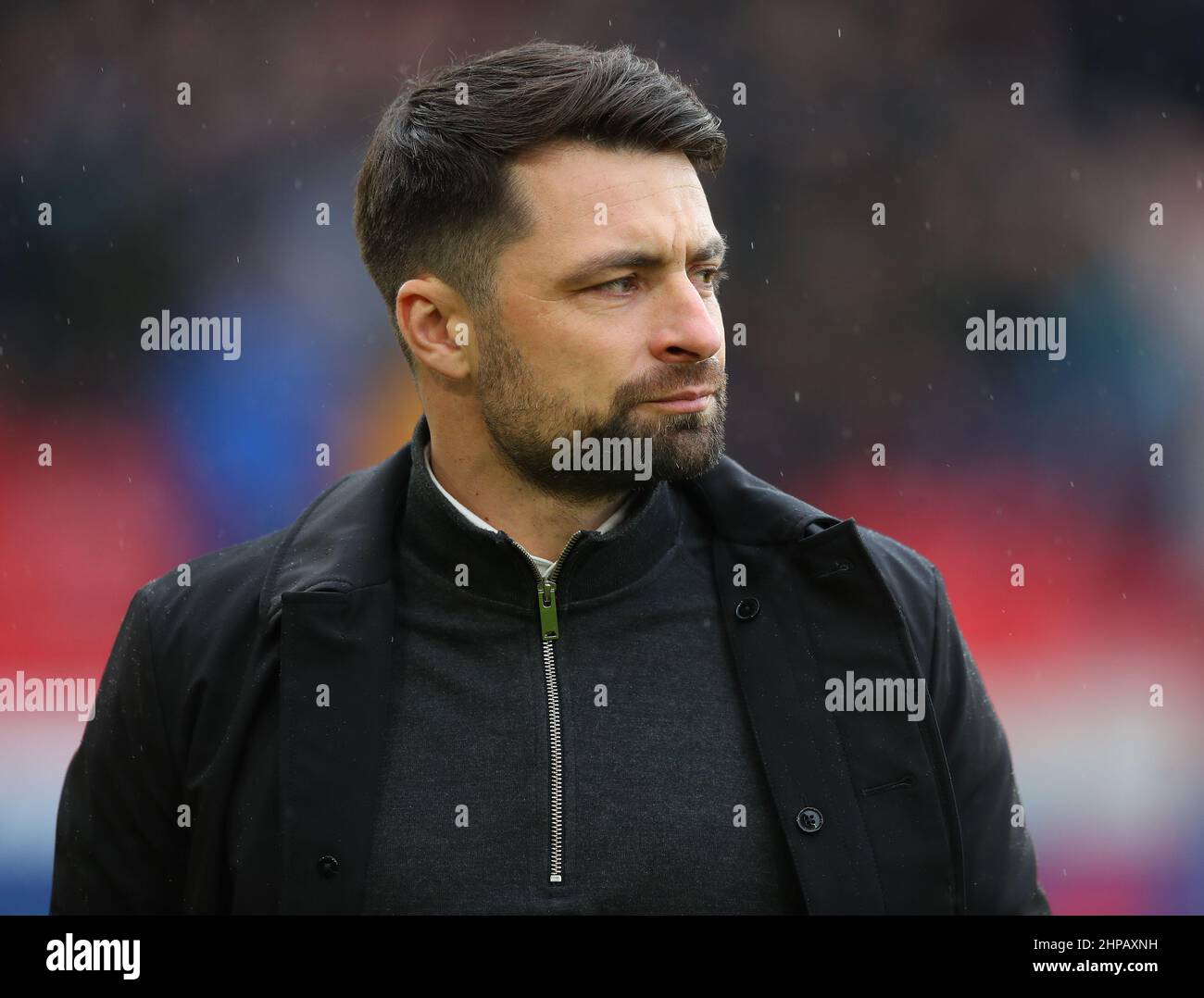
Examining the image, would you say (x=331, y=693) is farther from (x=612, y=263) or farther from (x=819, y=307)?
(x=819, y=307)

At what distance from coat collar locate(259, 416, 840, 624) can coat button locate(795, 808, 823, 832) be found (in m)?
0.48

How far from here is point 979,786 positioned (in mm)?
2309

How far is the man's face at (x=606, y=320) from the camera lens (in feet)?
7.34

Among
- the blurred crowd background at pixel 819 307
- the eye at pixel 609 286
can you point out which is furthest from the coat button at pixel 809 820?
the blurred crowd background at pixel 819 307

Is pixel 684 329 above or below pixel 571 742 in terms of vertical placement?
above

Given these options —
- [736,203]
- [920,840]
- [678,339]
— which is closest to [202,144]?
[736,203]

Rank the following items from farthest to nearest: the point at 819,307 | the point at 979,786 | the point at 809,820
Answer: the point at 819,307
the point at 979,786
the point at 809,820

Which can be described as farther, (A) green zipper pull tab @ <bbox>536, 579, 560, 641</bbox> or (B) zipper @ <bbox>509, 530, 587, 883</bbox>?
(A) green zipper pull tab @ <bbox>536, 579, 560, 641</bbox>

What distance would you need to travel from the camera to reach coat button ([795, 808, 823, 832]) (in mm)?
2068

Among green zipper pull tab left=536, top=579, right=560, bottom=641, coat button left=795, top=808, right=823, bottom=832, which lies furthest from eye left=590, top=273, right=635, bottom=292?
coat button left=795, top=808, right=823, bottom=832

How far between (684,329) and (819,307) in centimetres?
260

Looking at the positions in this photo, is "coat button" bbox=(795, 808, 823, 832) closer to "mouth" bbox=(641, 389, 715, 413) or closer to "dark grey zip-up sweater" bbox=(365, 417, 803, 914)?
"dark grey zip-up sweater" bbox=(365, 417, 803, 914)

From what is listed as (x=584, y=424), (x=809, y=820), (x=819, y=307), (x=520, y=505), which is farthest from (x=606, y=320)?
(x=819, y=307)
